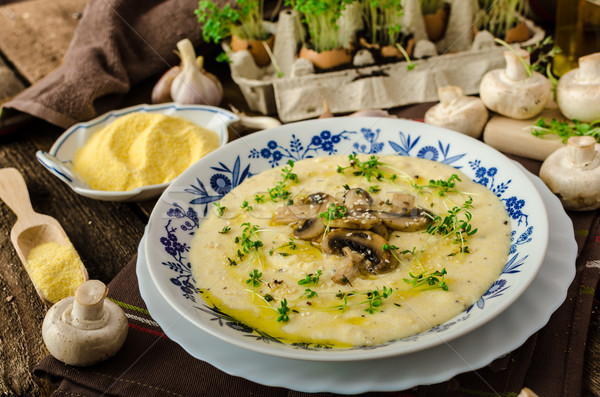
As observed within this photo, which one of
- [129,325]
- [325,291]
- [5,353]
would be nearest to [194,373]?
[129,325]

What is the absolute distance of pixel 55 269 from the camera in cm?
238

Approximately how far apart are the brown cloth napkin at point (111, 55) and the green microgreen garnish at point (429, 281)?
8.12 feet

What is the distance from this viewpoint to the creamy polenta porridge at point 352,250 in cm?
180

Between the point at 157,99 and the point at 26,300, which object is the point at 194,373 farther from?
the point at 157,99

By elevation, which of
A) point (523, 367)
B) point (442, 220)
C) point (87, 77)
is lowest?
point (523, 367)

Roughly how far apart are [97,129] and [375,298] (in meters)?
2.14

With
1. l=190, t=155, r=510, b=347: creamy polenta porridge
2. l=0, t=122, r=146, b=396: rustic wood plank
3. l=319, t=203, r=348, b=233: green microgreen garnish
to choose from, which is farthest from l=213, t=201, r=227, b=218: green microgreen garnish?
l=0, t=122, r=146, b=396: rustic wood plank

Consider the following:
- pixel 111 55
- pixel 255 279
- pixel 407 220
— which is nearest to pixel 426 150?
pixel 407 220

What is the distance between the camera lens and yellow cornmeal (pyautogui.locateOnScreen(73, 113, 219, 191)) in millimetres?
2873

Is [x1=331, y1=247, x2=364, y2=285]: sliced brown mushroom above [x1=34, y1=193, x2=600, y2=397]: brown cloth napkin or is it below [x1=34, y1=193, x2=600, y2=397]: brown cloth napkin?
above

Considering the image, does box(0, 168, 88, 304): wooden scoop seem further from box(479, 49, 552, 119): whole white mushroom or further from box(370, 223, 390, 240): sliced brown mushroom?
box(479, 49, 552, 119): whole white mushroom

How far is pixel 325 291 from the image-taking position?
Answer: 1.91 m

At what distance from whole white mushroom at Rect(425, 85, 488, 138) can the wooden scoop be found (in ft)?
6.20

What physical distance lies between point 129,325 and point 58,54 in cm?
298
